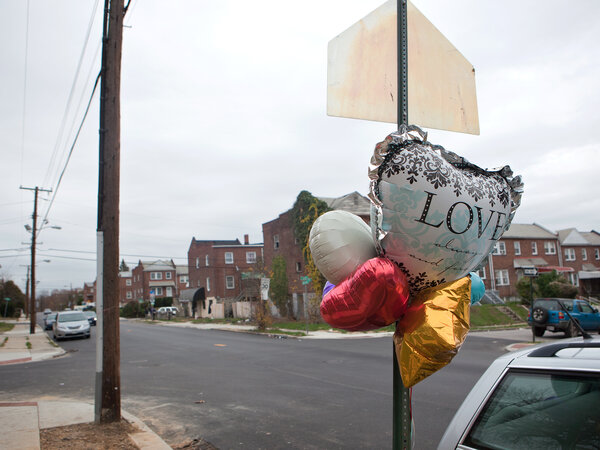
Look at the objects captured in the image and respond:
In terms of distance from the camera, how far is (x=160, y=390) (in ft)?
29.6

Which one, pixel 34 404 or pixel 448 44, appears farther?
pixel 34 404

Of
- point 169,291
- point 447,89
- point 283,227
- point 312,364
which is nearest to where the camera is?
point 447,89

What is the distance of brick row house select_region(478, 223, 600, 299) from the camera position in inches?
1485

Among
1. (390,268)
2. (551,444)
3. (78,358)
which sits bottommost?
(78,358)

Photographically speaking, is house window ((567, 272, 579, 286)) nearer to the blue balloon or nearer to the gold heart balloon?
the blue balloon

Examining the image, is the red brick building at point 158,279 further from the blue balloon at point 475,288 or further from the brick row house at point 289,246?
the blue balloon at point 475,288

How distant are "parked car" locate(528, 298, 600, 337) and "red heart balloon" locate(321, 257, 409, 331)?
54.3 ft

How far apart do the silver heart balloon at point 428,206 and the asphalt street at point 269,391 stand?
4.05 m

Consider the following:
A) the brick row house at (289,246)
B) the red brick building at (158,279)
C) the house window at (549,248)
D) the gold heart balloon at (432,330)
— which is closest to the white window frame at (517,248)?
the house window at (549,248)

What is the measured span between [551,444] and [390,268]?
1048mm

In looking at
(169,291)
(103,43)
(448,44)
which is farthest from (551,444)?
(169,291)

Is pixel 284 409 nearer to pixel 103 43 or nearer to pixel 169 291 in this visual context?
pixel 103 43

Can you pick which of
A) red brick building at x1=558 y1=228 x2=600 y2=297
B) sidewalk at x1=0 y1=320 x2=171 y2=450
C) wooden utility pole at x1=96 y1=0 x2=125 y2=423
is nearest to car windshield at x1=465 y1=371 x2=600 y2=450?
sidewalk at x1=0 y1=320 x2=171 y2=450

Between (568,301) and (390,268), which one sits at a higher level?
(390,268)
